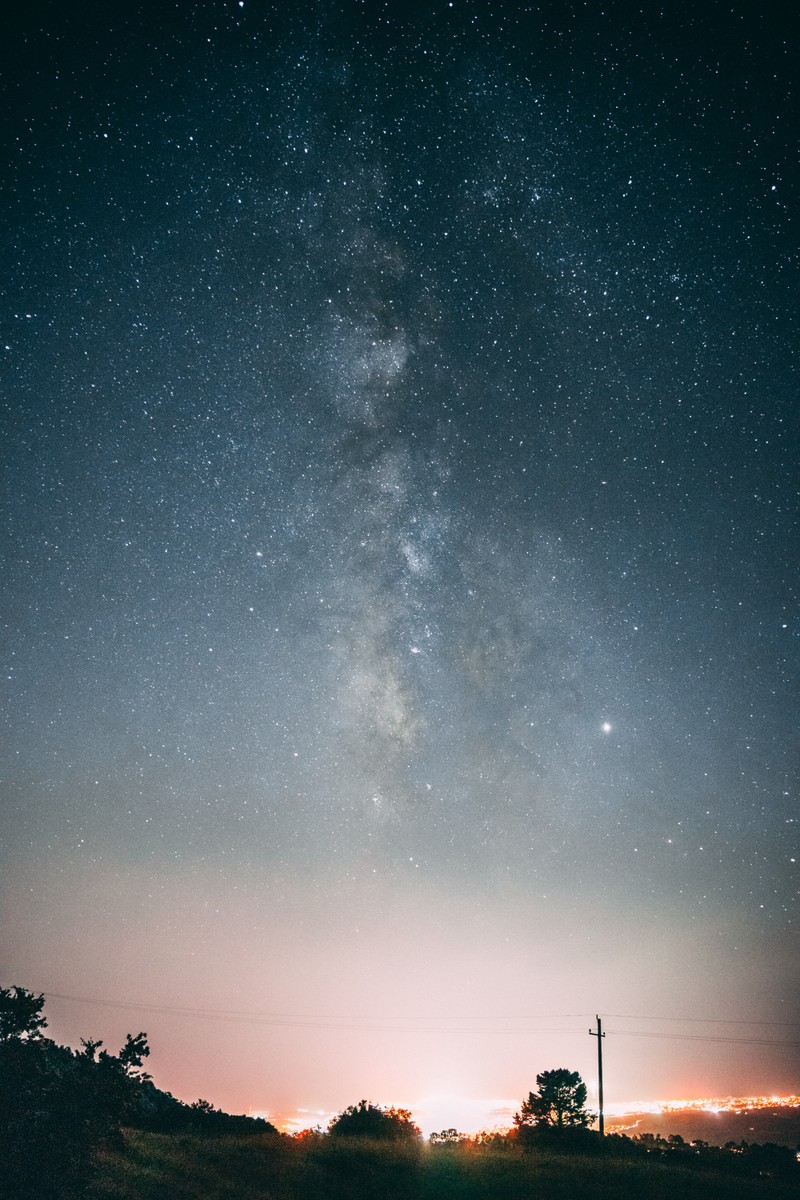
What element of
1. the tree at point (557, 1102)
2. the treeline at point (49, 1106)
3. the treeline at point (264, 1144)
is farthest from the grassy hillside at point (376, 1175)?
the tree at point (557, 1102)

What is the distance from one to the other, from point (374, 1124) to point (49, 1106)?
19.1 meters

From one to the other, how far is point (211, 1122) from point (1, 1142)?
1704cm

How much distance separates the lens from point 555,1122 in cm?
3061

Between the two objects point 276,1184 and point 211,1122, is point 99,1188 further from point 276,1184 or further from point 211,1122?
point 211,1122

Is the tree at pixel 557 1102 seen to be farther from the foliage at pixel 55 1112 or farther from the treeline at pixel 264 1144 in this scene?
the foliage at pixel 55 1112

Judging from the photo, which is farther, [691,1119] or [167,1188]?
[691,1119]

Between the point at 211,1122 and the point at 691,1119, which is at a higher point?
the point at 211,1122

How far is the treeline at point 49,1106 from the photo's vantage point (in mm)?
9844

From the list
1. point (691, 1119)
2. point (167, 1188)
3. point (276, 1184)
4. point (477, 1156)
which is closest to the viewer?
point (167, 1188)

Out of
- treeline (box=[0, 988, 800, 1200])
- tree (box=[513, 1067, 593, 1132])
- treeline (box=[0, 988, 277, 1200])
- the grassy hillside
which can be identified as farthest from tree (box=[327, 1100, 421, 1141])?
treeline (box=[0, 988, 277, 1200])

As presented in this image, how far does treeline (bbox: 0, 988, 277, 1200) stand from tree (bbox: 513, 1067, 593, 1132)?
29471 mm

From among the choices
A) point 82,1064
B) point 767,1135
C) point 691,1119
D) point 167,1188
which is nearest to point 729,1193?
point 167,1188

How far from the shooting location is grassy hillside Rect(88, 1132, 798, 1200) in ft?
44.2

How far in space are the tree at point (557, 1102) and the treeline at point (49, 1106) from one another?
29471 millimetres
